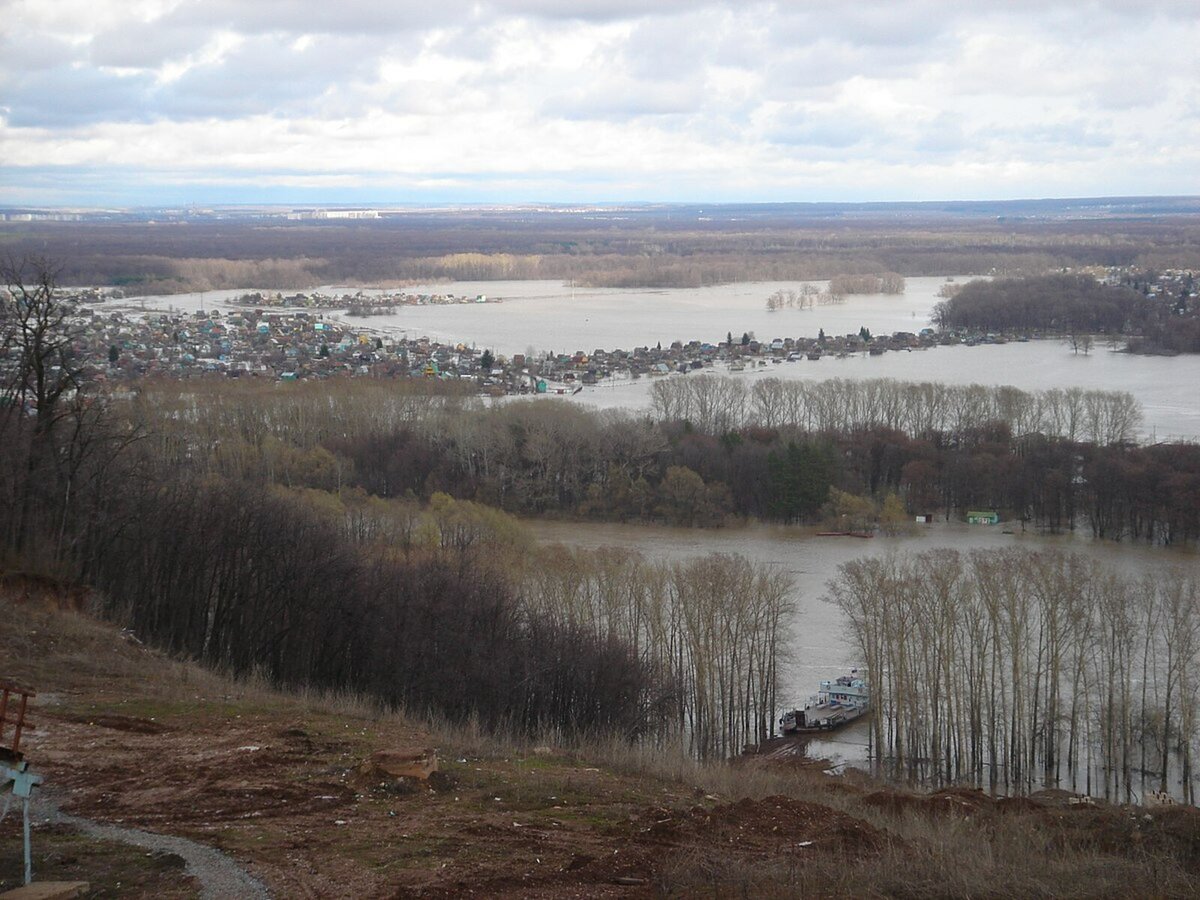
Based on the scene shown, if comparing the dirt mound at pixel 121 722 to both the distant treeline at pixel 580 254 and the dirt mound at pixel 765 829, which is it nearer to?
the dirt mound at pixel 765 829

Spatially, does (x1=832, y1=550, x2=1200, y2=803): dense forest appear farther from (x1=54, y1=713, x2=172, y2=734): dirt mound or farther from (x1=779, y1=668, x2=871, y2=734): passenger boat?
(x1=54, y1=713, x2=172, y2=734): dirt mound

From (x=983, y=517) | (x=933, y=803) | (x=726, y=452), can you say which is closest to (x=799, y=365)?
(x=726, y=452)

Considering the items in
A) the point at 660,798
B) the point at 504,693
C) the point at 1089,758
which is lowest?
the point at 1089,758

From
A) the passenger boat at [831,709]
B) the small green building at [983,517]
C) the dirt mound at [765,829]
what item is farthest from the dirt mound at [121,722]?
the small green building at [983,517]

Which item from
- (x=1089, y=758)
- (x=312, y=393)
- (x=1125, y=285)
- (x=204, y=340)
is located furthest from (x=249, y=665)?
(x=1125, y=285)

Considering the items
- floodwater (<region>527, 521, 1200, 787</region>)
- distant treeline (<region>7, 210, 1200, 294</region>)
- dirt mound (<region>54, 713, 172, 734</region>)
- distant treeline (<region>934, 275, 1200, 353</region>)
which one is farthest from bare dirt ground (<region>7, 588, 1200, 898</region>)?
distant treeline (<region>7, 210, 1200, 294</region>)

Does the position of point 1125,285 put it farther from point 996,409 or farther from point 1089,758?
point 1089,758

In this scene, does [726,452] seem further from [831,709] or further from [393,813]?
[393,813]

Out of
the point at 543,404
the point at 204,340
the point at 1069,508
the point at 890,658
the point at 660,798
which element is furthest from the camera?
the point at 204,340
